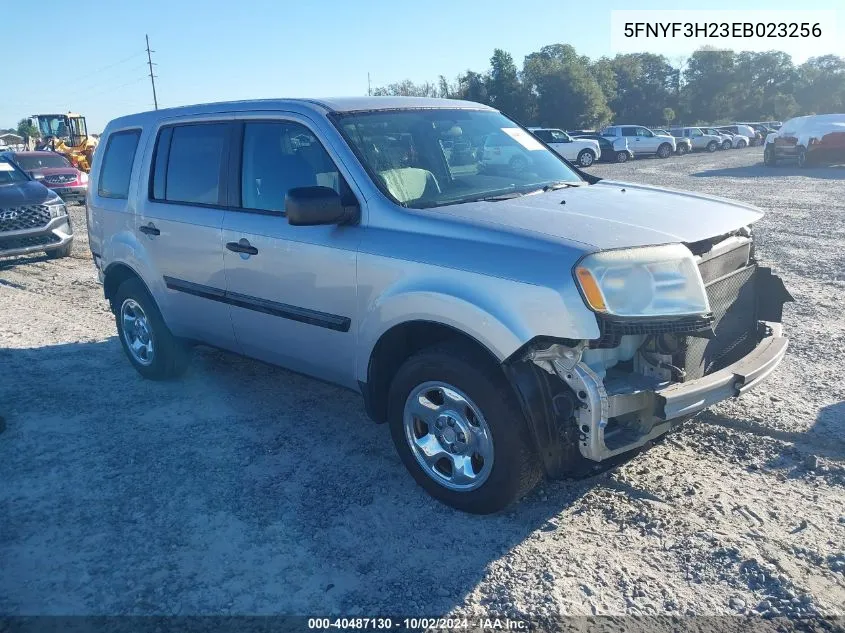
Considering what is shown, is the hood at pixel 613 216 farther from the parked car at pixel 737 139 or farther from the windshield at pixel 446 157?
the parked car at pixel 737 139

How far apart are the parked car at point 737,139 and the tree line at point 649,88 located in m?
20.0

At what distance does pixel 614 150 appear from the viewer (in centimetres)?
3253

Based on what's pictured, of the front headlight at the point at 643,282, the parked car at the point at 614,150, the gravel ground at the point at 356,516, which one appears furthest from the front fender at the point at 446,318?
the parked car at the point at 614,150

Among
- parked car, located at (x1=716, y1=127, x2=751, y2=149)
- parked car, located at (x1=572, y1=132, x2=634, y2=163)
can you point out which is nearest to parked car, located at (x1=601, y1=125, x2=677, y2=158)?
parked car, located at (x1=572, y1=132, x2=634, y2=163)

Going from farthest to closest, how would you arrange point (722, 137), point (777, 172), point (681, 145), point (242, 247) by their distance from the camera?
point (722, 137) → point (681, 145) → point (777, 172) → point (242, 247)

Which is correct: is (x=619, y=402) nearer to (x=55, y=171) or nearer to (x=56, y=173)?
(x=56, y=173)

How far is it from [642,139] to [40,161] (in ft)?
85.5

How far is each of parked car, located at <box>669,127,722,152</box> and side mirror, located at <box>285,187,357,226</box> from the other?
38045 mm

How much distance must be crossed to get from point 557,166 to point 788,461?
2.24 m

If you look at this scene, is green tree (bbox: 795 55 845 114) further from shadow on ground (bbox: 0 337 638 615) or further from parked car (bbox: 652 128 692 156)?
shadow on ground (bbox: 0 337 638 615)

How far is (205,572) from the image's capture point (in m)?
3.07

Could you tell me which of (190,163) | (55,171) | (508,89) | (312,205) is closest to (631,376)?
(312,205)

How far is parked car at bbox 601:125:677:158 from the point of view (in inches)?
1312

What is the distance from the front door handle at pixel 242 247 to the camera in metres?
4.14
